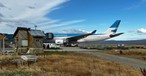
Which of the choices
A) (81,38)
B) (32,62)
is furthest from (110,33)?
(32,62)

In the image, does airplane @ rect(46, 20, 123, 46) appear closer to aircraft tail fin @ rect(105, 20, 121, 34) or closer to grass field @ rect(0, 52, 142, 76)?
aircraft tail fin @ rect(105, 20, 121, 34)

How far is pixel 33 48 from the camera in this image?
168 feet

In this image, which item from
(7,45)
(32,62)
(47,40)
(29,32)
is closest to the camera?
(32,62)

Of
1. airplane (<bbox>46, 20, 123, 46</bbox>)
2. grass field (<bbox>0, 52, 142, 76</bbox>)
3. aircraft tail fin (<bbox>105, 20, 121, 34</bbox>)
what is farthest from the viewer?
aircraft tail fin (<bbox>105, 20, 121, 34</bbox>)

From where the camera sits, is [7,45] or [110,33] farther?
[110,33]

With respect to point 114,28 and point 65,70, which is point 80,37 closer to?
point 114,28

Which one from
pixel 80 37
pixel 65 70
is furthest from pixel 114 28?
pixel 65 70

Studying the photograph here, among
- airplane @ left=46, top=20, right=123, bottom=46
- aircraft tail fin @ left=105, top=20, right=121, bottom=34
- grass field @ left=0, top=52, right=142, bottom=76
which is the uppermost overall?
aircraft tail fin @ left=105, top=20, right=121, bottom=34

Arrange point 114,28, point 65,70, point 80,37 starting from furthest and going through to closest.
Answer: point 114,28
point 80,37
point 65,70

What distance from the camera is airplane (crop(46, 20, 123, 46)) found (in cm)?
8756

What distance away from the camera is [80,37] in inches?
3516

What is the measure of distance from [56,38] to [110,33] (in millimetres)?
24685

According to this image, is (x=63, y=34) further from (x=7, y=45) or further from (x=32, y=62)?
(x=32, y=62)

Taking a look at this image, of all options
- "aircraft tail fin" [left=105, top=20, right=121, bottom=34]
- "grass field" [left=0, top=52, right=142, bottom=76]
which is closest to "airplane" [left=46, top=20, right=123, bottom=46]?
"aircraft tail fin" [left=105, top=20, right=121, bottom=34]
